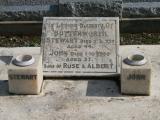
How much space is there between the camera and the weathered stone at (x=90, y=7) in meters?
7.38

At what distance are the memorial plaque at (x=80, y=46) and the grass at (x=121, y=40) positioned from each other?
108 centimetres

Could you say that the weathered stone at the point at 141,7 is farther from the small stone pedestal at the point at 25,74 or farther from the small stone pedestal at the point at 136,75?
the small stone pedestal at the point at 25,74

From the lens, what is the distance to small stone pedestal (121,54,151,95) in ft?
18.1

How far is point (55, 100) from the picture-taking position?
5633 mm

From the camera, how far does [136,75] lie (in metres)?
5.53

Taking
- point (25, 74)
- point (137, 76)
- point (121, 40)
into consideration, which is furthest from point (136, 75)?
point (121, 40)

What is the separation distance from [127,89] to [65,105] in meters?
0.72

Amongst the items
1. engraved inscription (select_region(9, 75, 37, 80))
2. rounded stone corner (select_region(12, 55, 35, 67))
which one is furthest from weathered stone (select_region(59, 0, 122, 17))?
engraved inscription (select_region(9, 75, 37, 80))

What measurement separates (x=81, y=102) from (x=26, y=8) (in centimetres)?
251

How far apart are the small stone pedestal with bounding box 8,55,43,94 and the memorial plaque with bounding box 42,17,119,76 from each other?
1.34 feet

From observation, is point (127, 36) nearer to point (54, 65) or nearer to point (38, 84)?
point (54, 65)

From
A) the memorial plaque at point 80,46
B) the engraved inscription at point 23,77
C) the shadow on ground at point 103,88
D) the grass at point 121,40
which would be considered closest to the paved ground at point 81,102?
the shadow on ground at point 103,88

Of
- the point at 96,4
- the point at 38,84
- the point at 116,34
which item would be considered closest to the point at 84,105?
the point at 38,84

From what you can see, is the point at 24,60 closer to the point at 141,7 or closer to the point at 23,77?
the point at 23,77
